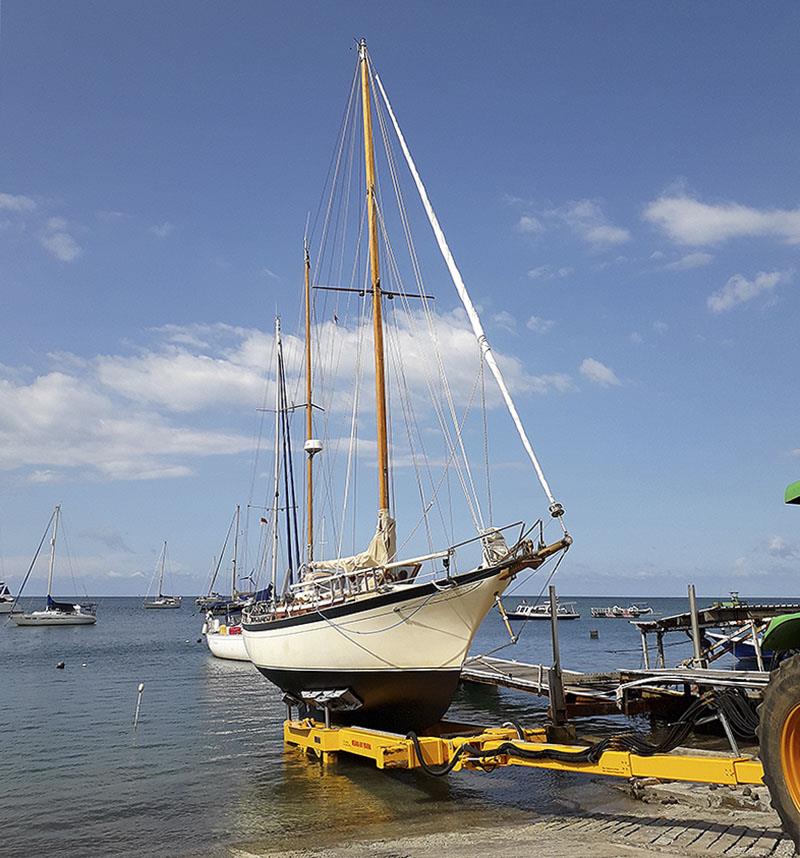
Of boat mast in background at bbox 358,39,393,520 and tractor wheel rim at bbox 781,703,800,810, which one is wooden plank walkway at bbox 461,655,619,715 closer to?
boat mast in background at bbox 358,39,393,520

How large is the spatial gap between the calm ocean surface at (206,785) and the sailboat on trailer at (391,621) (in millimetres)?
1551

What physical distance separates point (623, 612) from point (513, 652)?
7798 cm

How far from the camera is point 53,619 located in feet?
319

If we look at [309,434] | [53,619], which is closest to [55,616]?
[53,619]

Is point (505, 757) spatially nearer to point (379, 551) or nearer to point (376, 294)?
point (379, 551)

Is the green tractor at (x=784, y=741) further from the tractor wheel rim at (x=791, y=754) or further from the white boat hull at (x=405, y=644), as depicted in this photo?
the white boat hull at (x=405, y=644)

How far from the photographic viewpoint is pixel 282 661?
2039 cm

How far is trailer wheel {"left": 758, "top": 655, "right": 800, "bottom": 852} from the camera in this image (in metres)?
6.69

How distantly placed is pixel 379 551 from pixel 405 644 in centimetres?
330

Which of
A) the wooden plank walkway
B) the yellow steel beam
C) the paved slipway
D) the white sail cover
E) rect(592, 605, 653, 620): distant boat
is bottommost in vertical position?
rect(592, 605, 653, 620): distant boat

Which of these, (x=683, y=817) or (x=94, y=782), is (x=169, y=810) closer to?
(x=94, y=782)

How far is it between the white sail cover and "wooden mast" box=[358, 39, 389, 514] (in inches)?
14.9

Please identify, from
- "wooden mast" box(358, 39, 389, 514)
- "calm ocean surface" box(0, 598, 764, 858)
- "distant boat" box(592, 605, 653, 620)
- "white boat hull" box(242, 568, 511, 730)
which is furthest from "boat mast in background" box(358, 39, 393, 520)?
"distant boat" box(592, 605, 653, 620)

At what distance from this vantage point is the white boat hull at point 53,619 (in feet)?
316
